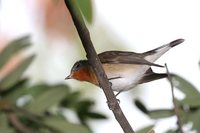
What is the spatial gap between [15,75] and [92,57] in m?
0.77

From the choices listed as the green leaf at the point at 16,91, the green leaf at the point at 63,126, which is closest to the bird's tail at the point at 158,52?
the green leaf at the point at 63,126

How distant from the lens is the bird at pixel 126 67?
3.76 feet

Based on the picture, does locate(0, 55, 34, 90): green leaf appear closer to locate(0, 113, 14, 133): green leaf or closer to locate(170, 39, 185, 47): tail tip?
locate(0, 113, 14, 133): green leaf

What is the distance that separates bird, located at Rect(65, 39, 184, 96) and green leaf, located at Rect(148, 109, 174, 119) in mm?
85

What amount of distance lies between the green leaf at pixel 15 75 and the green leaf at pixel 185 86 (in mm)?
403

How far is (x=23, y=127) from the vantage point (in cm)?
124

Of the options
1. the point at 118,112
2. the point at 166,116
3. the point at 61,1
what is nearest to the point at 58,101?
the point at 166,116

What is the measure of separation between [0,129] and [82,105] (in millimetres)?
280

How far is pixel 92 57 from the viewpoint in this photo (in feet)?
2.08

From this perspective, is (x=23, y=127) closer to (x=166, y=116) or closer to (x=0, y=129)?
(x=0, y=129)

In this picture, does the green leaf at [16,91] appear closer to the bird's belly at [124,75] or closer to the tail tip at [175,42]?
the bird's belly at [124,75]

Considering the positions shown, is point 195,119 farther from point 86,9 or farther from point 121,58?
point 86,9

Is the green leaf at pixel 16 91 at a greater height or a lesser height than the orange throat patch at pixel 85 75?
lesser

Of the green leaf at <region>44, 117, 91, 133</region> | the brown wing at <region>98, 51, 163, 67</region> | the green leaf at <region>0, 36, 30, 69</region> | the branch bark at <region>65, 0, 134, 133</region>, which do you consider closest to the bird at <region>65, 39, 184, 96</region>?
the brown wing at <region>98, 51, 163, 67</region>
